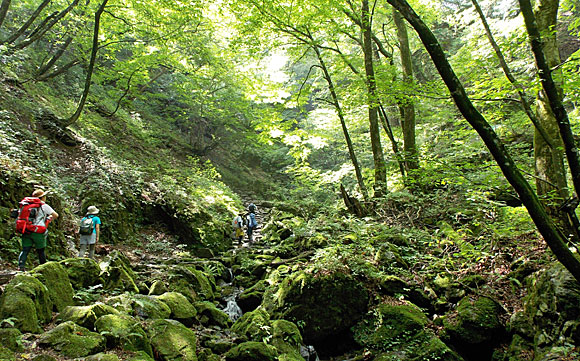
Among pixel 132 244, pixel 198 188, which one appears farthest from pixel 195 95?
pixel 132 244

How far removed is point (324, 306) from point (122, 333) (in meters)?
3.78

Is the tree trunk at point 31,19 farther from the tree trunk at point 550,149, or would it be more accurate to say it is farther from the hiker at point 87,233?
the tree trunk at point 550,149

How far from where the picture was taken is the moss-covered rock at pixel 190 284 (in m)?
7.16

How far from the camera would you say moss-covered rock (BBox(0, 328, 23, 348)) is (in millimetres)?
3186

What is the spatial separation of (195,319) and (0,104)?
973cm

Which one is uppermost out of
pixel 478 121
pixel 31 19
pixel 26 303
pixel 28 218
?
pixel 31 19

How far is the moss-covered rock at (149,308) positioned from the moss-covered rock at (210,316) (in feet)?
2.86

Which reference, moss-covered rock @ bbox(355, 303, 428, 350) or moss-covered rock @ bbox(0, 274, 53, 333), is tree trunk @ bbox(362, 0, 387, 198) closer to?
moss-covered rock @ bbox(355, 303, 428, 350)

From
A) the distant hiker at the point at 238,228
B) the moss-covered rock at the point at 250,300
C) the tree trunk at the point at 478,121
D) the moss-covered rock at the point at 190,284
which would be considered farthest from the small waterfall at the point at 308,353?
the distant hiker at the point at 238,228

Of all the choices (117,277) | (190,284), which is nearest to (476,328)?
(190,284)

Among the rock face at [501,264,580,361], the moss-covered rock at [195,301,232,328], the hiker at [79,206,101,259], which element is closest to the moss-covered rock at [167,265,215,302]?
the moss-covered rock at [195,301,232,328]

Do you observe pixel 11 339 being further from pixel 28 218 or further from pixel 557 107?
pixel 557 107

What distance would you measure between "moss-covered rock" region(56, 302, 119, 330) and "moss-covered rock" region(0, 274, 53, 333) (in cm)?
22

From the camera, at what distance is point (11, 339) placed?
3.25m
